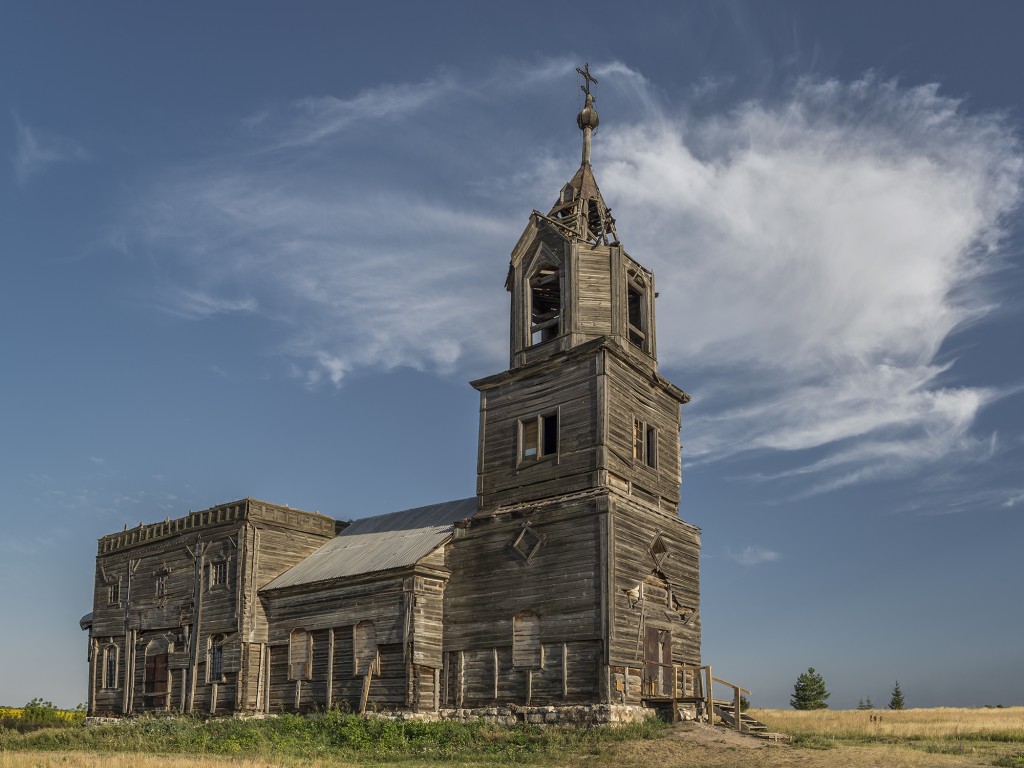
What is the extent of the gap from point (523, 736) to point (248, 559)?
16097 mm

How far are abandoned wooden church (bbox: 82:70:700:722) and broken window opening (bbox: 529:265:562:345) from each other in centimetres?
11

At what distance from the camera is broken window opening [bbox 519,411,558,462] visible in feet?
119

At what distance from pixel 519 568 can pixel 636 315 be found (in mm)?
11494

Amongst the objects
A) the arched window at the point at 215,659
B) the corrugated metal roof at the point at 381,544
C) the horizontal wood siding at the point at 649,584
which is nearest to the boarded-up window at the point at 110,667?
the arched window at the point at 215,659

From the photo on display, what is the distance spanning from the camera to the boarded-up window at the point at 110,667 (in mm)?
46312

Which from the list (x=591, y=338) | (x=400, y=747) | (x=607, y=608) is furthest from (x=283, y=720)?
(x=591, y=338)

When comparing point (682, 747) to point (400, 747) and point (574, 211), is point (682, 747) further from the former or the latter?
point (574, 211)

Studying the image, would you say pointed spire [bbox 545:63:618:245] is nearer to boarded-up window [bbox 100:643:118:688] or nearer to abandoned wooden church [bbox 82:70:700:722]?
abandoned wooden church [bbox 82:70:700:722]

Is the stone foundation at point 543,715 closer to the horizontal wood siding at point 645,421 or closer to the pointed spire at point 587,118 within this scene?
the horizontal wood siding at point 645,421

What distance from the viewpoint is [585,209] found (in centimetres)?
4103

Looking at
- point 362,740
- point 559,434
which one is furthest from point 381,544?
point 362,740

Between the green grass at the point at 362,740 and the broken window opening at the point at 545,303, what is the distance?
13983mm

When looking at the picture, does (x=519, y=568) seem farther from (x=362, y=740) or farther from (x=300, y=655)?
(x=300, y=655)

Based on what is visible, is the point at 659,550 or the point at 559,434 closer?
the point at 659,550
